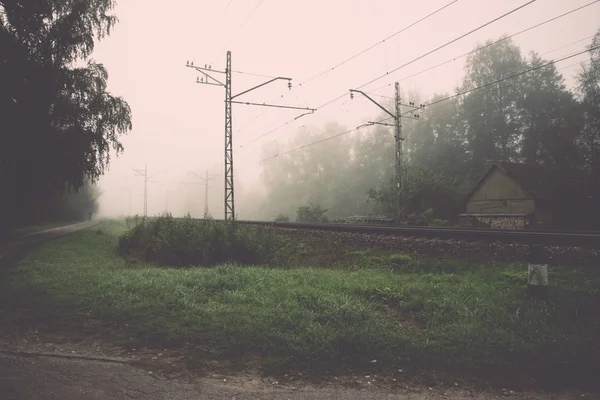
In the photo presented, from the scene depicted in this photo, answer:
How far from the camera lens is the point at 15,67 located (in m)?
15.8

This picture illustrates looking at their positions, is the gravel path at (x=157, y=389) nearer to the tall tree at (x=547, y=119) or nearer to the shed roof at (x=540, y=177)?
the shed roof at (x=540, y=177)

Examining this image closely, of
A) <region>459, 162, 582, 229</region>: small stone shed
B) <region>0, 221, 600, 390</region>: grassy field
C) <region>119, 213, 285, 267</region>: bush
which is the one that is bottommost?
<region>0, 221, 600, 390</region>: grassy field

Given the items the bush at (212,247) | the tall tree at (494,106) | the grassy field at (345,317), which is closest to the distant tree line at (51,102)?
the bush at (212,247)

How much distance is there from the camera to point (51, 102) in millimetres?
17500

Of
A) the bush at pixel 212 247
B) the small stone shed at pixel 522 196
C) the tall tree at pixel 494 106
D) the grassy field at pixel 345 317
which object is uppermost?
the tall tree at pixel 494 106

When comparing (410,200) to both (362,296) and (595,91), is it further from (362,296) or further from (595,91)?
(362,296)

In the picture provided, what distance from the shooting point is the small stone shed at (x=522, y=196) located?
26375 millimetres

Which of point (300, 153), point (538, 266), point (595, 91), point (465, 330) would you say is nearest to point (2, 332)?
point (465, 330)

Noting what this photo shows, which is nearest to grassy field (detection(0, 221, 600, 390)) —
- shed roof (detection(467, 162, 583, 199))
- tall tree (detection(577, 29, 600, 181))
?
shed roof (detection(467, 162, 583, 199))

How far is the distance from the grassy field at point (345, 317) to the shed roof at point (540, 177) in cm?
2482

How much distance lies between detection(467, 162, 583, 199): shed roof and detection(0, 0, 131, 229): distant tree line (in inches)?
1135

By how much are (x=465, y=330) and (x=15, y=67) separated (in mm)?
19772

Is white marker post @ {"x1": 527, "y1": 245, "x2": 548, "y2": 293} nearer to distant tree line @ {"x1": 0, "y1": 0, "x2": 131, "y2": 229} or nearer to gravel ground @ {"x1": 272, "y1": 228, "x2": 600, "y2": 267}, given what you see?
gravel ground @ {"x1": 272, "y1": 228, "x2": 600, "y2": 267}

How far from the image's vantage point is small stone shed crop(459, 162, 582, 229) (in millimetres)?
26375
